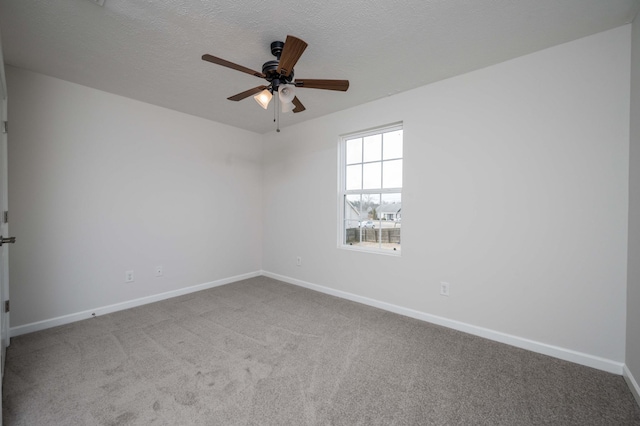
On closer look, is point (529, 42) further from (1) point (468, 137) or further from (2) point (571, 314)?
(2) point (571, 314)

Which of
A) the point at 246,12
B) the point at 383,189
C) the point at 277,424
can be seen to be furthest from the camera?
the point at 383,189

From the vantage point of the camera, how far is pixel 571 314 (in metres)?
2.08

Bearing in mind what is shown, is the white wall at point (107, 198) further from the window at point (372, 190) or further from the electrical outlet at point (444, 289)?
the electrical outlet at point (444, 289)

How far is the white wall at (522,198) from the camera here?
6.40ft

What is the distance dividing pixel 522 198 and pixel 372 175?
157cm

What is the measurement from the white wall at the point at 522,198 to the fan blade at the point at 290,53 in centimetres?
160

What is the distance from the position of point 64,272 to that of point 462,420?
3.72m

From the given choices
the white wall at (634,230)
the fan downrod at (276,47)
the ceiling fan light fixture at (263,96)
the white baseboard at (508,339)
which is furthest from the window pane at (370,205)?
the white wall at (634,230)

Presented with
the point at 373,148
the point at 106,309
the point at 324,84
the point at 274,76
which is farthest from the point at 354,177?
the point at 106,309

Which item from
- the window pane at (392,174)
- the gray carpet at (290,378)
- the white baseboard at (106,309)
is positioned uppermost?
the window pane at (392,174)

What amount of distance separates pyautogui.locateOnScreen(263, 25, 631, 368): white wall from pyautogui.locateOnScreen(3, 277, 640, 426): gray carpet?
37cm

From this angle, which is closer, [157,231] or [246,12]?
[246,12]

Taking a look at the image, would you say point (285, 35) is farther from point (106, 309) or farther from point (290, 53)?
point (106, 309)

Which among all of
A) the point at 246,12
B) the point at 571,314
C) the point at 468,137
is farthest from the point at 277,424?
the point at 468,137
